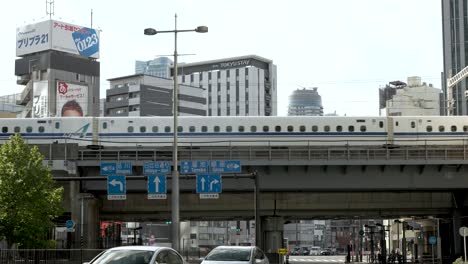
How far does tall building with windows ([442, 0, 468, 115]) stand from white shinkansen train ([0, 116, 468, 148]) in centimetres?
8351

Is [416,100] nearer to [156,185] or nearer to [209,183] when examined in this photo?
[209,183]

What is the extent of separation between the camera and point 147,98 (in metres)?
178

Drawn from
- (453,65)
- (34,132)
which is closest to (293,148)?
(34,132)

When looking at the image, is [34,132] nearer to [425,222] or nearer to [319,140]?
[319,140]

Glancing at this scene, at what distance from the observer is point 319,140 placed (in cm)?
5662

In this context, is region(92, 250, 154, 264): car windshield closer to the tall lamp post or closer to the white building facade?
the tall lamp post

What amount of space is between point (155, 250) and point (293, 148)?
34434 millimetres

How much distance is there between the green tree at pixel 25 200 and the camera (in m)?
42.9

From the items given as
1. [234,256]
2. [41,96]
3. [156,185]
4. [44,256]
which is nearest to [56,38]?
[41,96]

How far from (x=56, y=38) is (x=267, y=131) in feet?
283

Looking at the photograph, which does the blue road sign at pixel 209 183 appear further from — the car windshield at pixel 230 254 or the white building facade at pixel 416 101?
the white building facade at pixel 416 101

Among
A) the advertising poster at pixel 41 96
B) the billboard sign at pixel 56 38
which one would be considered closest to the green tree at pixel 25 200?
the advertising poster at pixel 41 96

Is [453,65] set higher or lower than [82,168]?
higher

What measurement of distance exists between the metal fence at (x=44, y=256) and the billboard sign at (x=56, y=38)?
10195 centimetres
